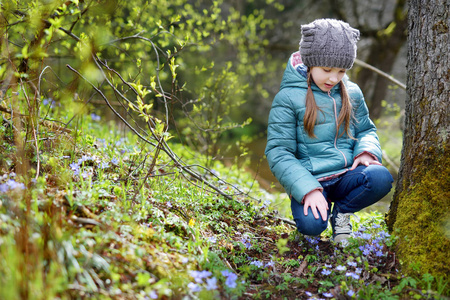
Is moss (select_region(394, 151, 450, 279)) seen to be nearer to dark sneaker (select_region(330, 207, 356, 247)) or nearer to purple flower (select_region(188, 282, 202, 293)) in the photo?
dark sneaker (select_region(330, 207, 356, 247))

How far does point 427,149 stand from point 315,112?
756mm

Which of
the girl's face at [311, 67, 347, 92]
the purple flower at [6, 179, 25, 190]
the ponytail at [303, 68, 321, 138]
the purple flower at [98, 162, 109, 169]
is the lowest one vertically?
the purple flower at [6, 179, 25, 190]

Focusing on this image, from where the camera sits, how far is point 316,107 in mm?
2646

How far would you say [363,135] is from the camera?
111 inches

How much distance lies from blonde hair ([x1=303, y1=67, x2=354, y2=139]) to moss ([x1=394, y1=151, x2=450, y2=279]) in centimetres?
60

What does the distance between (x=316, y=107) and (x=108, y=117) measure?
4.38 metres

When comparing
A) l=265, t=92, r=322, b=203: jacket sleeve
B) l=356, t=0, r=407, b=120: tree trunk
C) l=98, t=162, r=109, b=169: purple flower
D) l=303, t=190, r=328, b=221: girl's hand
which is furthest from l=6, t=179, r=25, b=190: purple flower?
l=356, t=0, r=407, b=120: tree trunk

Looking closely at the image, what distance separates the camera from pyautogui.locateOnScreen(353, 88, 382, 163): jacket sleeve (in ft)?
8.83

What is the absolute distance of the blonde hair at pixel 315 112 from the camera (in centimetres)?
263

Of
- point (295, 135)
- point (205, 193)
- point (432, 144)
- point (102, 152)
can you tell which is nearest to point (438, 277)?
point (432, 144)

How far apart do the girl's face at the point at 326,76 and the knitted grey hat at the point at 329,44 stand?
5cm

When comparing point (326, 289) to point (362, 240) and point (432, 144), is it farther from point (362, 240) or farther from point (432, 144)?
point (432, 144)

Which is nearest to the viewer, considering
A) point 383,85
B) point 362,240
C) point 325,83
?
point 362,240

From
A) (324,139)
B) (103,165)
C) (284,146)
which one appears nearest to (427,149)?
(324,139)
